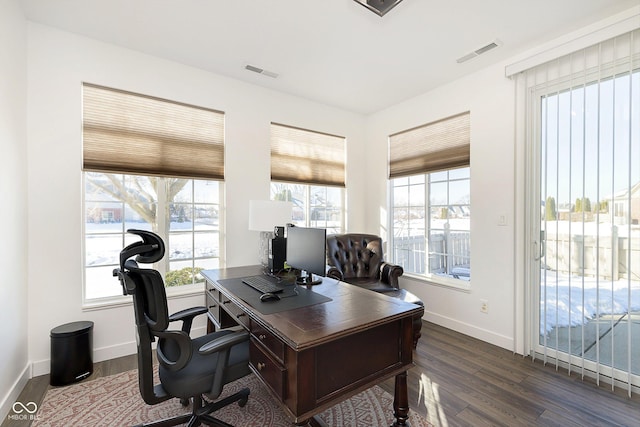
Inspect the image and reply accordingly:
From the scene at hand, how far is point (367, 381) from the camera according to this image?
152 cm

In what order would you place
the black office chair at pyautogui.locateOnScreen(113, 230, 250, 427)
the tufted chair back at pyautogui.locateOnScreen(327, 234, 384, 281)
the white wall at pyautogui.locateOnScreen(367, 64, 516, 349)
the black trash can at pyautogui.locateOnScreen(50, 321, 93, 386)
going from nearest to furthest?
the black office chair at pyautogui.locateOnScreen(113, 230, 250, 427) < the black trash can at pyautogui.locateOnScreen(50, 321, 93, 386) < the white wall at pyautogui.locateOnScreen(367, 64, 516, 349) < the tufted chair back at pyautogui.locateOnScreen(327, 234, 384, 281)

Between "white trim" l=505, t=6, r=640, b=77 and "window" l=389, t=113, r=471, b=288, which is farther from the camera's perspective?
"window" l=389, t=113, r=471, b=288

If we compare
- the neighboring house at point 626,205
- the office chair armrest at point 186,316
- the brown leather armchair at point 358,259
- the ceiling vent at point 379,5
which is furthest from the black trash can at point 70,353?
the neighboring house at point 626,205

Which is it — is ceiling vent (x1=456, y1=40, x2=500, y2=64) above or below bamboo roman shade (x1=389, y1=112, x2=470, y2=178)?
above

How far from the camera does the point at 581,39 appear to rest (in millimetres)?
2361

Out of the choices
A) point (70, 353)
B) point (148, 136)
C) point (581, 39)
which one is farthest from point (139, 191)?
point (581, 39)

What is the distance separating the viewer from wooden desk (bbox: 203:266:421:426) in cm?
129

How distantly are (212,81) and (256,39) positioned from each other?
0.88 meters

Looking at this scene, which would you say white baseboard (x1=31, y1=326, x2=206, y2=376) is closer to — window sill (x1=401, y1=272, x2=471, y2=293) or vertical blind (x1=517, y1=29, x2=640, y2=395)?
window sill (x1=401, y1=272, x2=471, y2=293)

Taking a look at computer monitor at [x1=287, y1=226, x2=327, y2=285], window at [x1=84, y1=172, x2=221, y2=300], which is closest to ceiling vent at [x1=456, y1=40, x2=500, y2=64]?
computer monitor at [x1=287, y1=226, x2=327, y2=285]

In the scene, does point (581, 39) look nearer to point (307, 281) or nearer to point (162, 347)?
point (307, 281)

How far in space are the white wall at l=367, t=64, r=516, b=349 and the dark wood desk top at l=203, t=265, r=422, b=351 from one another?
1787 mm

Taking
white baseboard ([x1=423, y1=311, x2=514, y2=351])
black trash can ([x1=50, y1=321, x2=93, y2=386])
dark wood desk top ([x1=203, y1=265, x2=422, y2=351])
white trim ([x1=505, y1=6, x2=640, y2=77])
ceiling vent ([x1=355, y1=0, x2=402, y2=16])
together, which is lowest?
white baseboard ([x1=423, y1=311, x2=514, y2=351])

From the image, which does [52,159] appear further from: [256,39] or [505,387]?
[505,387]
